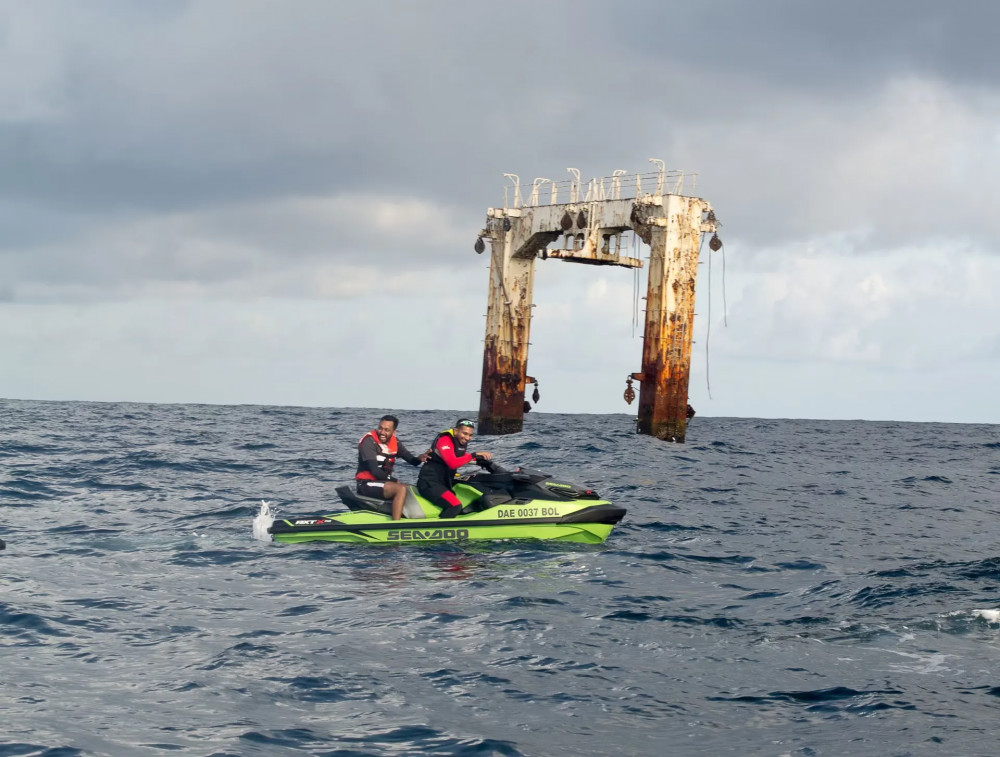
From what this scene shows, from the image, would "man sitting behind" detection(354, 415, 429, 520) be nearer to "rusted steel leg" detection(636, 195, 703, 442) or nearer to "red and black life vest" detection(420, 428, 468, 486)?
"red and black life vest" detection(420, 428, 468, 486)

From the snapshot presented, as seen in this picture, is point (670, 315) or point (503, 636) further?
point (670, 315)

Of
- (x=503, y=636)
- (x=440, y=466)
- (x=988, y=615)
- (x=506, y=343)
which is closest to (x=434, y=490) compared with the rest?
(x=440, y=466)

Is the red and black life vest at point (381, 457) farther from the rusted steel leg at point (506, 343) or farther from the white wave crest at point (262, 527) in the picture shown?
the rusted steel leg at point (506, 343)

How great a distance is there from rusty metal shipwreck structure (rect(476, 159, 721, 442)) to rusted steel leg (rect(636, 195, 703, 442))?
0.03 metres

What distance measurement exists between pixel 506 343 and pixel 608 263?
4920mm

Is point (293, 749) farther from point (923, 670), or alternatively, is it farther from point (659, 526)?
point (659, 526)

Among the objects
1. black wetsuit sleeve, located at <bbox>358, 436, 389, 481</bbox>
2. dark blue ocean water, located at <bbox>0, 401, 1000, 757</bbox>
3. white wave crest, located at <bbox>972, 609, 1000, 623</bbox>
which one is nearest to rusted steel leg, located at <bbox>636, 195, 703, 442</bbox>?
dark blue ocean water, located at <bbox>0, 401, 1000, 757</bbox>

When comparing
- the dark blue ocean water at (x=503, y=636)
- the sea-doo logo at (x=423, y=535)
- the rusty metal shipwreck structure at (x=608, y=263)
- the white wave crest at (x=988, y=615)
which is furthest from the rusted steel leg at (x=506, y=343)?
the white wave crest at (x=988, y=615)

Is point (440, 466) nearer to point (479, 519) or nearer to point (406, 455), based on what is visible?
point (406, 455)

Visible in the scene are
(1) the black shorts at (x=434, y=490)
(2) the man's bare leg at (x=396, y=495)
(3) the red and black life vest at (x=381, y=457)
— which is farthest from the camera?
(3) the red and black life vest at (x=381, y=457)

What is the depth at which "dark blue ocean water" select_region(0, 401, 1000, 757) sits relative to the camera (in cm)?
764

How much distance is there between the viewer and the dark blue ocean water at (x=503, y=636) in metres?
7.64

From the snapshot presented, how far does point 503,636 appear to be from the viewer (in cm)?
1030

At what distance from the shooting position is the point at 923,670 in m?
9.05
